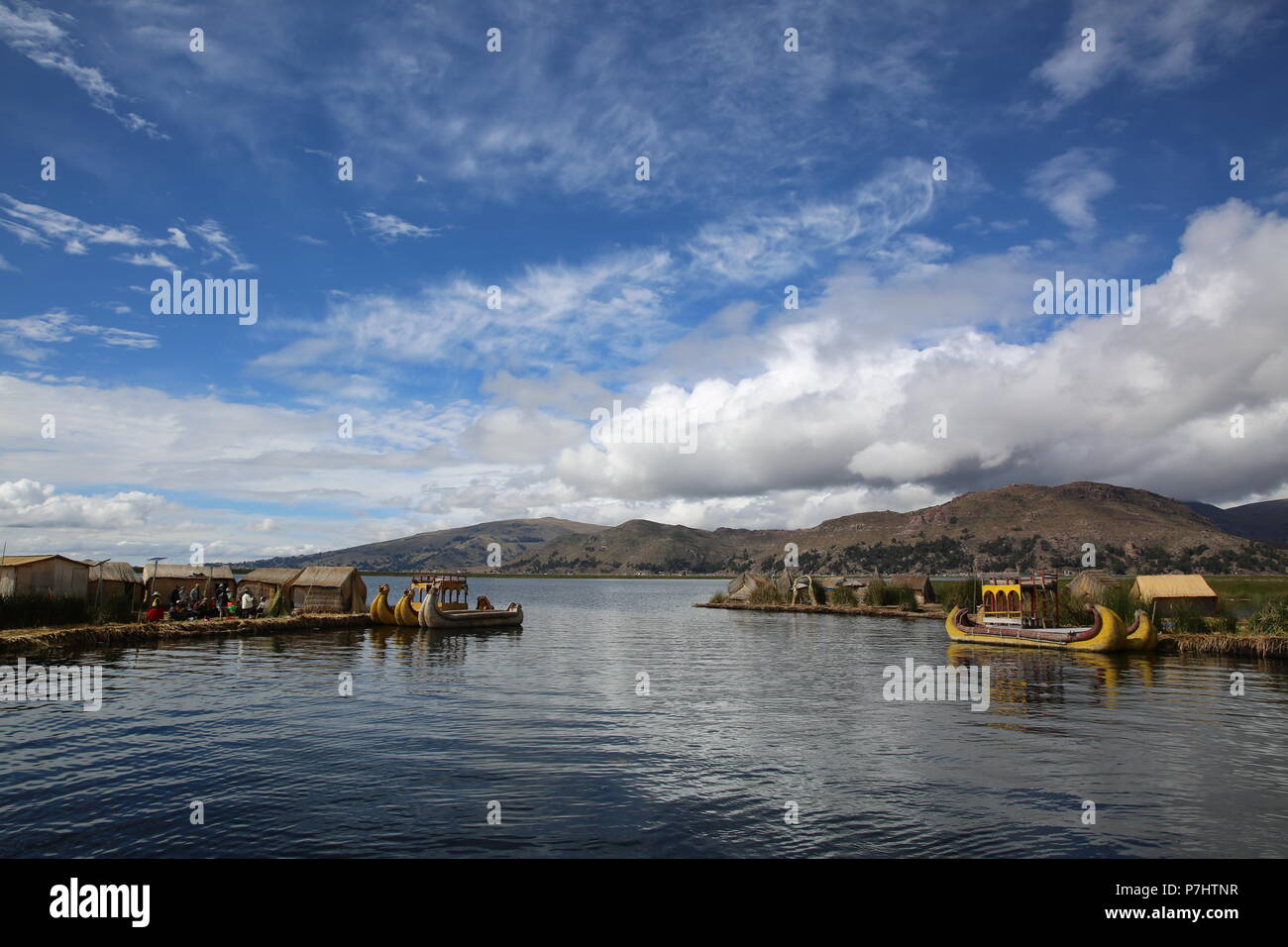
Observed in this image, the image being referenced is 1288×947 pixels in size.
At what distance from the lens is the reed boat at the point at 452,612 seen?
61781mm

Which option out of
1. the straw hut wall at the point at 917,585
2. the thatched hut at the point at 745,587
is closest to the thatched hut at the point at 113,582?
the thatched hut at the point at 745,587

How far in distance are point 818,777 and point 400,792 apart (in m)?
9.37

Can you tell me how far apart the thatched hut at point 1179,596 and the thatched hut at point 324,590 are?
62387mm

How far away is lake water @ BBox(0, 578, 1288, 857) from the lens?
1317cm

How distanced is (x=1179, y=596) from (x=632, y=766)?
53147 mm

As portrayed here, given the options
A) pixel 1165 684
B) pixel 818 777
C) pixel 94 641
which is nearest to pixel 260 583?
pixel 94 641

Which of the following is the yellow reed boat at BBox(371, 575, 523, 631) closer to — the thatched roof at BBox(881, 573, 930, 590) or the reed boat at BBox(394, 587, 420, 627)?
the reed boat at BBox(394, 587, 420, 627)

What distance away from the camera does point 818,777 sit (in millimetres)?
17359

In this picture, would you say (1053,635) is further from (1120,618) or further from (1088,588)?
(1088,588)

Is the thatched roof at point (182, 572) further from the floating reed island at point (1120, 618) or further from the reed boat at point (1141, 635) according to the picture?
the reed boat at point (1141, 635)

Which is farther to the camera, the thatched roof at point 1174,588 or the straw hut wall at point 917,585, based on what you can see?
the straw hut wall at point 917,585

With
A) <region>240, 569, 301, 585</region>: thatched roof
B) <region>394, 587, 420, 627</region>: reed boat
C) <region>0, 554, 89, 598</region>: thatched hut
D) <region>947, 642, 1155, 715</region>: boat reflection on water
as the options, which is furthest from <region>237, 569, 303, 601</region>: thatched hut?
<region>947, 642, 1155, 715</region>: boat reflection on water
